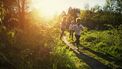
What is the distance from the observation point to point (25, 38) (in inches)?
610

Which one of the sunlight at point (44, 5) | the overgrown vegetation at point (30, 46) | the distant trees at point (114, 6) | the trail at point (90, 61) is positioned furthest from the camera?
the distant trees at point (114, 6)

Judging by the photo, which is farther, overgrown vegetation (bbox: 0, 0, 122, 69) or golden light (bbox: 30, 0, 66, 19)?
golden light (bbox: 30, 0, 66, 19)

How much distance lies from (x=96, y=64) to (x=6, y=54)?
5988mm

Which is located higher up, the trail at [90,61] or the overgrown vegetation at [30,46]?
the overgrown vegetation at [30,46]

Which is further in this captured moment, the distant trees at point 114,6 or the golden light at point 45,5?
the distant trees at point 114,6

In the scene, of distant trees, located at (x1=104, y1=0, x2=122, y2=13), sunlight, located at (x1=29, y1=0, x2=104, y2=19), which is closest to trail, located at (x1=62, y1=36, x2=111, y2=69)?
sunlight, located at (x1=29, y1=0, x2=104, y2=19)

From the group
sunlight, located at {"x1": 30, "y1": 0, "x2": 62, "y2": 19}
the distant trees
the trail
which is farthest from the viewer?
the distant trees

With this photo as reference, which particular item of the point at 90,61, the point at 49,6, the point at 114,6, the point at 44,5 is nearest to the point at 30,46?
the point at 90,61

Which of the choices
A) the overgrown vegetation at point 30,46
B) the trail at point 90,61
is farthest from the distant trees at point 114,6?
the trail at point 90,61

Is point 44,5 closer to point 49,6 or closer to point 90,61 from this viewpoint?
point 49,6

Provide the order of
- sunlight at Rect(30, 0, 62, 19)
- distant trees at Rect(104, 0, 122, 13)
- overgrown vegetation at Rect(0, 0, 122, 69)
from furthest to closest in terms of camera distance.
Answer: distant trees at Rect(104, 0, 122, 13)
sunlight at Rect(30, 0, 62, 19)
overgrown vegetation at Rect(0, 0, 122, 69)

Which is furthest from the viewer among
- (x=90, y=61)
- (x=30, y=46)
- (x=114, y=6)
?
(x=114, y=6)

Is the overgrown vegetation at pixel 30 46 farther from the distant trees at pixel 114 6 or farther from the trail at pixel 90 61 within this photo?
the distant trees at pixel 114 6

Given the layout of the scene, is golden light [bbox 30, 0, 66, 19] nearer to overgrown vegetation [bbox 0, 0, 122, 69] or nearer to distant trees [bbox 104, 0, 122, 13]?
overgrown vegetation [bbox 0, 0, 122, 69]
